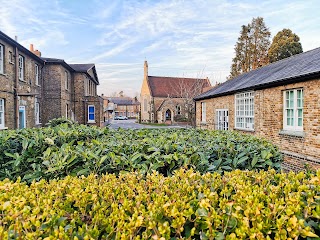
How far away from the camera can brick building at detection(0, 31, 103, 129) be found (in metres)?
14.6

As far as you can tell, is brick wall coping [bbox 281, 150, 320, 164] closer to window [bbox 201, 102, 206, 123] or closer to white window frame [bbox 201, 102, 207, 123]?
white window frame [bbox 201, 102, 207, 123]

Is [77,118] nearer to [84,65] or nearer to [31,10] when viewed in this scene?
[84,65]

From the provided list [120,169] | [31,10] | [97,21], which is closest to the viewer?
[120,169]

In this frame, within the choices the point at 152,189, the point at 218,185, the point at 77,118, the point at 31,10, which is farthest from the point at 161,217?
the point at 77,118

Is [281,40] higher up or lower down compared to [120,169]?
higher up

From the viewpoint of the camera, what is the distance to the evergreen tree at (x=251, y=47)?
40.1 meters

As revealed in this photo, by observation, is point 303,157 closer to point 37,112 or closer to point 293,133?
point 293,133

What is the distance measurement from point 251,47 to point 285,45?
6.43 metres

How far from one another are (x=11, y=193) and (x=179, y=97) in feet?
157

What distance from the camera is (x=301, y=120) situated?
1026 centimetres

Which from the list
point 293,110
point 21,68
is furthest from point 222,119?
point 21,68

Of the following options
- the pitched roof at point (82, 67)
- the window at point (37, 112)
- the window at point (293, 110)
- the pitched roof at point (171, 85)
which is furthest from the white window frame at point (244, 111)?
the pitched roof at point (171, 85)

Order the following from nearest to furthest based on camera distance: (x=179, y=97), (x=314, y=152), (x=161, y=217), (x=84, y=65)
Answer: (x=161, y=217)
(x=314, y=152)
(x=84, y=65)
(x=179, y=97)

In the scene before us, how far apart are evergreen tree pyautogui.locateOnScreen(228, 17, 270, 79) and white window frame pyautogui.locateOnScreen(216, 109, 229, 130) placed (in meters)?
24.8
